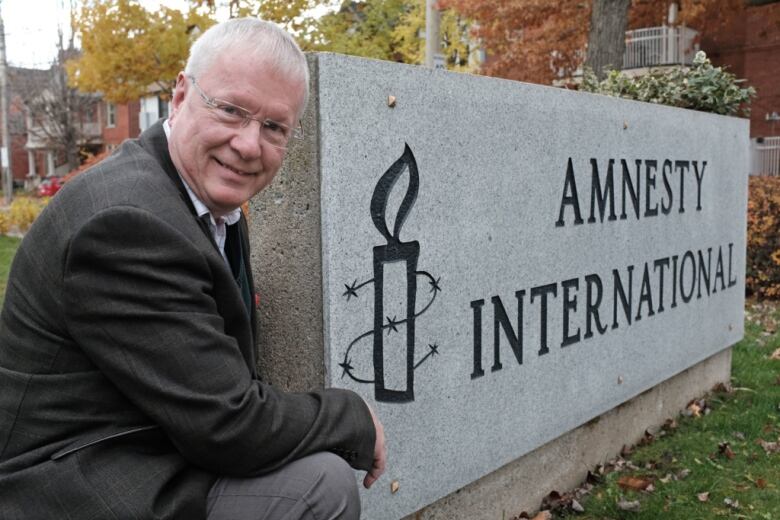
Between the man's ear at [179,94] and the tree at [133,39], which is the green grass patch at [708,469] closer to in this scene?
→ the man's ear at [179,94]

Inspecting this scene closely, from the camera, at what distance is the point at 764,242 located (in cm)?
911

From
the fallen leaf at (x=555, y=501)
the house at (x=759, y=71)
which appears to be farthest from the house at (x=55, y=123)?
the fallen leaf at (x=555, y=501)

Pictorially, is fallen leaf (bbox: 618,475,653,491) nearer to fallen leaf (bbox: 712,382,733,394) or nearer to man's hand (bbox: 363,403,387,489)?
fallen leaf (bbox: 712,382,733,394)

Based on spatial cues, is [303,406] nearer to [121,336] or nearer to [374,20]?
[121,336]

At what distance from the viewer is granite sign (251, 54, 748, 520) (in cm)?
249

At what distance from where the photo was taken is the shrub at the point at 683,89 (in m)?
5.22

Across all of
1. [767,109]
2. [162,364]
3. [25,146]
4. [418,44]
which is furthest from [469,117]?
[25,146]

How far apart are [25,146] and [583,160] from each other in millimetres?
56311

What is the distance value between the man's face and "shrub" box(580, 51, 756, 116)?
3.77 m

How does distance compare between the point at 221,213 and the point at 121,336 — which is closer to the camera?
the point at 121,336

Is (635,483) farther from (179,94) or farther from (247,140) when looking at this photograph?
(179,94)

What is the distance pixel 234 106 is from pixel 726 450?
3.54 m

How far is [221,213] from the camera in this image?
202 centimetres

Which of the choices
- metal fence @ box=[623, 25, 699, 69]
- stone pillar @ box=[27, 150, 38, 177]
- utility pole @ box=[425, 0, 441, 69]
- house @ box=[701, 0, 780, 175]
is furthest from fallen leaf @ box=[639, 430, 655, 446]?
stone pillar @ box=[27, 150, 38, 177]
